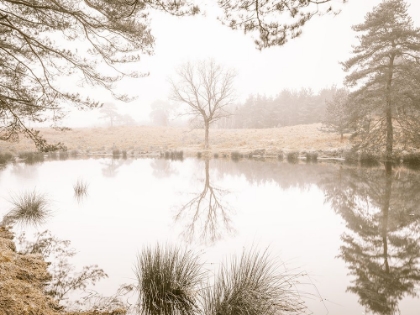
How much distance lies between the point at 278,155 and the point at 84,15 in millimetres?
19250

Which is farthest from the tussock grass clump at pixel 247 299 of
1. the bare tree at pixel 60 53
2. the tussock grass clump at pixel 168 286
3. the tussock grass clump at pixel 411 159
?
the tussock grass clump at pixel 411 159

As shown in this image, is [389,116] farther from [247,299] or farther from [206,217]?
[247,299]

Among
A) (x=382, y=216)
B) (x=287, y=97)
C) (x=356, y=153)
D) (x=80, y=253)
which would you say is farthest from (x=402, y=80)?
(x=287, y=97)

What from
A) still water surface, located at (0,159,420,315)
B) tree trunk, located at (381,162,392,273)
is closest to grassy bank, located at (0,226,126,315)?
still water surface, located at (0,159,420,315)

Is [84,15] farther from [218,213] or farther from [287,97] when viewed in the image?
[287,97]

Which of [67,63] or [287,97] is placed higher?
[287,97]

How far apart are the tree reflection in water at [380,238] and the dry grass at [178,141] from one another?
1522cm

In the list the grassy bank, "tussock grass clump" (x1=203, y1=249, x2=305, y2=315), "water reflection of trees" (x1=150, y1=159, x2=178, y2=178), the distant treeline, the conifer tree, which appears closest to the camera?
the grassy bank

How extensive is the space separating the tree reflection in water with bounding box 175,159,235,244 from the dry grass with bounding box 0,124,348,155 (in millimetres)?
16680

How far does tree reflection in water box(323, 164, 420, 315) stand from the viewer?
3.50m

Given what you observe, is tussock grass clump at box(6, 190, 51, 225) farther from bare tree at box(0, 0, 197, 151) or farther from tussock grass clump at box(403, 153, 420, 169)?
tussock grass clump at box(403, 153, 420, 169)

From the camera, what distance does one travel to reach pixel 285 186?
10648mm

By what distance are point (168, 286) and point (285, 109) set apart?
5951 centimetres

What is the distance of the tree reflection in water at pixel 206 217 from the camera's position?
5578mm
